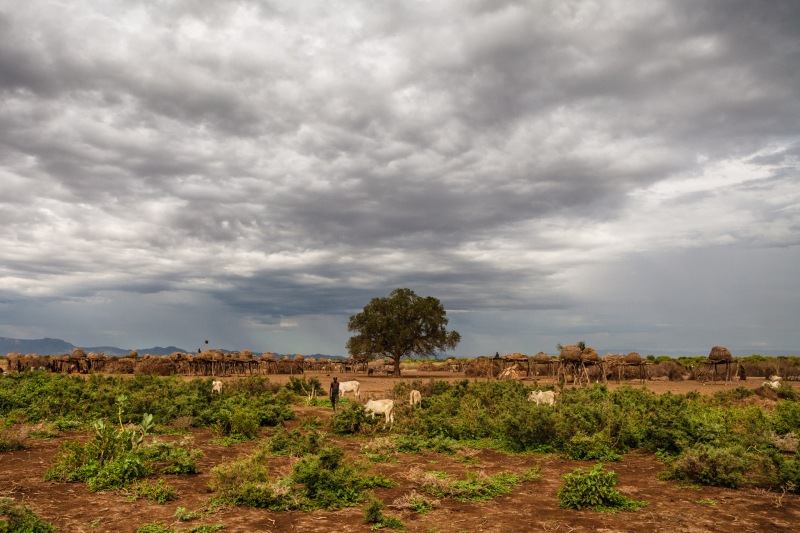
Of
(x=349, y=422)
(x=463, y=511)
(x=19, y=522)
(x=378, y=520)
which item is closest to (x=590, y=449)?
(x=463, y=511)

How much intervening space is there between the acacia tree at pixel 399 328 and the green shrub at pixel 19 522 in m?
46.9

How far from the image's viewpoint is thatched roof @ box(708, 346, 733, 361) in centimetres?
4450

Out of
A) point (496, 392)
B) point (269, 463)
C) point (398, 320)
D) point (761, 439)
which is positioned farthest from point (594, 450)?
point (398, 320)

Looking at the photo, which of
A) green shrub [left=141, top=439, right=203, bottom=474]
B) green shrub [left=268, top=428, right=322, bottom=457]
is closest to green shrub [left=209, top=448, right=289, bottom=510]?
green shrub [left=141, top=439, right=203, bottom=474]

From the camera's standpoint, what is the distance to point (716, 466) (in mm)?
11000

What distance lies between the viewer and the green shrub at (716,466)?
1087 cm

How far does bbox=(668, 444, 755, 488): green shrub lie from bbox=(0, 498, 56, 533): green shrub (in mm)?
12525

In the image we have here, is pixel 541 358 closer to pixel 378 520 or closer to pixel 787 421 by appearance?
pixel 787 421

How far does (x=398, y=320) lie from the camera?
55781 millimetres

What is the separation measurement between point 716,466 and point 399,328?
1760 inches

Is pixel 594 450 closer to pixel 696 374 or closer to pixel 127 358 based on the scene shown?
pixel 696 374

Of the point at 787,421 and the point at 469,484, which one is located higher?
the point at 787,421

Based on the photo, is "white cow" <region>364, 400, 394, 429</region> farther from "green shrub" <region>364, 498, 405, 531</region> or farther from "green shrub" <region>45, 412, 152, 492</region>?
"green shrub" <region>364, 498, 405, 531</region>

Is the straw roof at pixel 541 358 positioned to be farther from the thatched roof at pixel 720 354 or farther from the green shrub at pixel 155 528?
the green shrub at pixel 155 528
